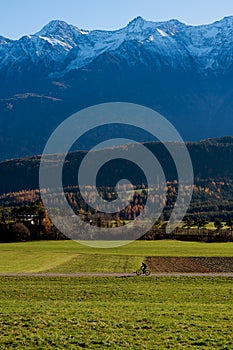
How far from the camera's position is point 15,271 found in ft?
196

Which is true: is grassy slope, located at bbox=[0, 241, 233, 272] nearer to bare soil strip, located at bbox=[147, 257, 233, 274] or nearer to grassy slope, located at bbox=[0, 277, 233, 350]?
bare soil strip, located at bbox=[147, 257, 233, 274]

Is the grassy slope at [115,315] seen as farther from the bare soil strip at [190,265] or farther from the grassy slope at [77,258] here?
the grassy slope at [77,258]

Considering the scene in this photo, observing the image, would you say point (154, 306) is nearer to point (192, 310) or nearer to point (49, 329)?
point (192, 310)

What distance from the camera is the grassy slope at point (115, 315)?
22.2m

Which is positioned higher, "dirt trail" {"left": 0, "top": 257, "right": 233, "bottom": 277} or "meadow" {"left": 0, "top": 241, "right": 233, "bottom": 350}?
"meadow" {"left": 0, "top": 241, "right": 233, "bottom": 350}

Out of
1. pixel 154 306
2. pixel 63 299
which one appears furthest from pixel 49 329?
pixel 63 299

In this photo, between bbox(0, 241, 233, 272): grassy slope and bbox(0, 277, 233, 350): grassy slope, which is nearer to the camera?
bbox(0, 277, 233, 350): grassy slope

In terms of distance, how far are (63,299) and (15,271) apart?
80.2 ft

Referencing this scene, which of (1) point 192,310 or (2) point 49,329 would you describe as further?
(1) point 192,310

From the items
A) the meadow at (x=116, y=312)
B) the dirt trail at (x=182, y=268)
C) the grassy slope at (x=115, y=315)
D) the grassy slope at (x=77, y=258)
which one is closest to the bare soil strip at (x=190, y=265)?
the dirt trail at (x=182, y=268)

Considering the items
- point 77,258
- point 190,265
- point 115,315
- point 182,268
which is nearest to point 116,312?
point 115,315

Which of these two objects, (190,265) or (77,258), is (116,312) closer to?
(190,265)

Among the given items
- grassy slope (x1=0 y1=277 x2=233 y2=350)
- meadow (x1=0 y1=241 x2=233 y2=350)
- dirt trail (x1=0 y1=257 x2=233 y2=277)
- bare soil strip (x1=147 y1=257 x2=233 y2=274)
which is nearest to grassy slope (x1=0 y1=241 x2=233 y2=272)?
bare soil strip (x1=147 y1=257 x2=233 y2=274)

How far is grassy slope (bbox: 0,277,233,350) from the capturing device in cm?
2223
